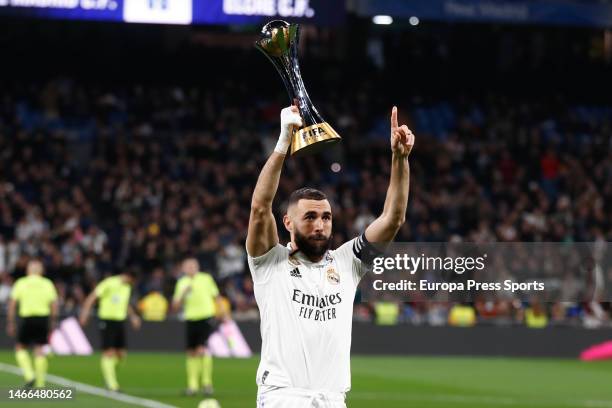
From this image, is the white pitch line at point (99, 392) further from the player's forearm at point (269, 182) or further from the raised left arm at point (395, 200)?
the player's forearm at point (269, 182)

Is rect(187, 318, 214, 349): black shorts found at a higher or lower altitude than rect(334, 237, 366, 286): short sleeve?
Result: lower

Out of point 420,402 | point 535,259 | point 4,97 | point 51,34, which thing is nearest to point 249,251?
point 420,402

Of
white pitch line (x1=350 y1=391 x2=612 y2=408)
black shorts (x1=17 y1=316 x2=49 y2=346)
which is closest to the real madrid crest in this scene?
white pitch line (x1=350 y1=391 x2=612 y2=408)

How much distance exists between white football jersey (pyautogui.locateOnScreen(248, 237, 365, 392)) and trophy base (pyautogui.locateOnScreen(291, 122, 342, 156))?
2.00 feet

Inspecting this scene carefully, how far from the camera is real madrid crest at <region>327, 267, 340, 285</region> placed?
6.44 meters

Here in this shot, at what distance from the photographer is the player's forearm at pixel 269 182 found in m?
6.10

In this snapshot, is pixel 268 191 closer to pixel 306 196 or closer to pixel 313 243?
pixel 306 196

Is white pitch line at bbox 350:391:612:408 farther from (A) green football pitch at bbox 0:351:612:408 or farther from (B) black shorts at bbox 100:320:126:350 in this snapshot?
(B) black shorts at bbox 100:320:126:350

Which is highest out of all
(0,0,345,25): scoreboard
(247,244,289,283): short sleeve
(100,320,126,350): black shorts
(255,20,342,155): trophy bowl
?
(0,0,345,25): scoreboard

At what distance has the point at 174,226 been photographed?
26.9 m

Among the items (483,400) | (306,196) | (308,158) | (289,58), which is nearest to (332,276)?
(306,196)

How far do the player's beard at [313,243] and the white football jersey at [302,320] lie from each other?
0.13 metres

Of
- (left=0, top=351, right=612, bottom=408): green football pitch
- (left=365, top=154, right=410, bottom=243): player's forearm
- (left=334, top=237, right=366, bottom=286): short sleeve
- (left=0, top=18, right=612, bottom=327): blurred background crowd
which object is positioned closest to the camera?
(left=365, top=154, right=410, bottom=243): player's forearm

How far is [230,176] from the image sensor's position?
1144 inches
